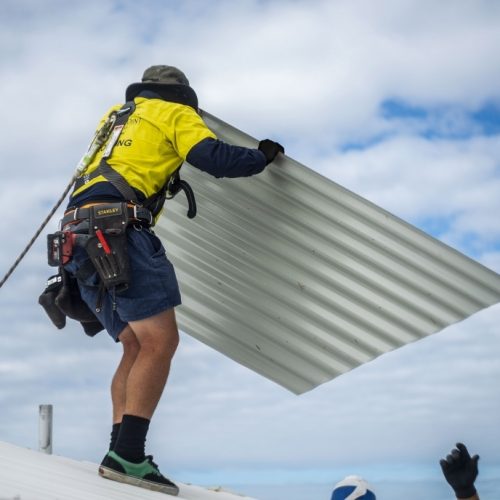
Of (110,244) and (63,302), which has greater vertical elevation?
(110,244)

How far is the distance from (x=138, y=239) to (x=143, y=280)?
0.22m

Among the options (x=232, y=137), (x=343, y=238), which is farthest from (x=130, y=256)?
(x=343, y=238)

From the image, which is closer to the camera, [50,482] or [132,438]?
[50,482]

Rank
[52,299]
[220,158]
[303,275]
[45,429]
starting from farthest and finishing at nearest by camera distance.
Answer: [303,275], [45,429], [52,299], [220,158]

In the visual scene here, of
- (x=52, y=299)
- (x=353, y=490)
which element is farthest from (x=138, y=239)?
(x=353, y=490)

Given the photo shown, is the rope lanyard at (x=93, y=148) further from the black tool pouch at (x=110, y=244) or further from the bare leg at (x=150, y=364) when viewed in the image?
the bare leg at (x=150, y=364)

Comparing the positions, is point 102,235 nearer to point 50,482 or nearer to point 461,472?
point 50,482

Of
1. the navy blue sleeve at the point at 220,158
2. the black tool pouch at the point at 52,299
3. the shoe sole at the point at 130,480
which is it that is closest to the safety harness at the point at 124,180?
the navy blue sleeve at the point at 220,158

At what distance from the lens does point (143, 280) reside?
4.41 meters

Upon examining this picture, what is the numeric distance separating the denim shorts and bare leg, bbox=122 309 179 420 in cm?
6

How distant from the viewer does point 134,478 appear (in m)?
4.43

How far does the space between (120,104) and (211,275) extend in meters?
1.43

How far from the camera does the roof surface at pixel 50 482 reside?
325 centimetres

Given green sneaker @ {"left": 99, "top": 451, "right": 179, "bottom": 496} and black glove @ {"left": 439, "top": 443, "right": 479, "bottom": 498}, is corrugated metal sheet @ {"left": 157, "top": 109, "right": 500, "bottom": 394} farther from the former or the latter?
green sneaker @ {"left": 99, "top": 451, "right": 179, "bottom": 496}
